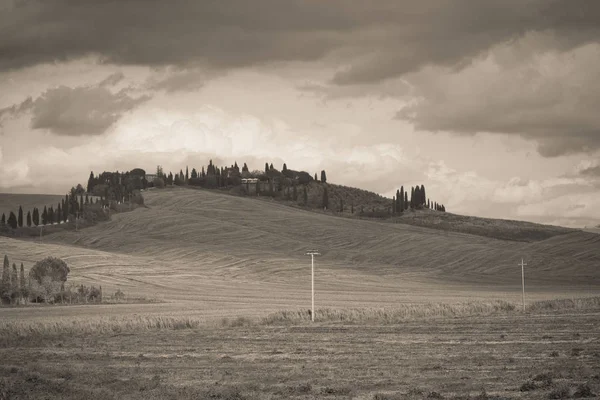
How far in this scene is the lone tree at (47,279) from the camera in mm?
86438

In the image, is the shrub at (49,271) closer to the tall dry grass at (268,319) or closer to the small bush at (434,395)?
the tall dry grass at (268,319)

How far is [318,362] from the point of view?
120 ft

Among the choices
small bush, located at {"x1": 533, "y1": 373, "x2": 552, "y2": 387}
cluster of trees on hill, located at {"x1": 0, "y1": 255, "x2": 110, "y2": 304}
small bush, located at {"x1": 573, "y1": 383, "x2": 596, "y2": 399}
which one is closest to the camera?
small bush, located at {"x1": 573, "y1": 383, "x2": 596, "y2": 399}

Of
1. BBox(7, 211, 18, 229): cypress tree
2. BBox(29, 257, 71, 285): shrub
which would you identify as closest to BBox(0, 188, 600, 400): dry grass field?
BBox(29, 257, 71, 285): shrub

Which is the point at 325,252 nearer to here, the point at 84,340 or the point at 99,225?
the point at 99,225

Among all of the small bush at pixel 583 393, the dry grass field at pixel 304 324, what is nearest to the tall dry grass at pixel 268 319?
the dry grass field at pixel 304 324

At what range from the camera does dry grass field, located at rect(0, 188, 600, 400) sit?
98.6 feet

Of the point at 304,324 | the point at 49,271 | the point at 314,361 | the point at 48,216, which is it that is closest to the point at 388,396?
the point at 314,361

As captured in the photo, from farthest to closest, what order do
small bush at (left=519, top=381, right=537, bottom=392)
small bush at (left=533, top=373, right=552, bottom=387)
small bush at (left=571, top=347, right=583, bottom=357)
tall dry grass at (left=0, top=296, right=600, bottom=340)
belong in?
tall dry grass at (left=0, top=296, right=600, bottom=340), small bush at (left=571, top=347, right=583, bottom=357), small bush at (left=533, top=373, right=552, bottom=387), small bush at (left=519, top=381, right=537, bottom=392)

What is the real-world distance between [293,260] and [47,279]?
2078 inches

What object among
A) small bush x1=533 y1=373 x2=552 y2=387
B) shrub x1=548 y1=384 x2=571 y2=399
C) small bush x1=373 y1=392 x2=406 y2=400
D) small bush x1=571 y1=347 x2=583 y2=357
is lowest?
small bush x1=571 y1=347 x2=583 y2=357

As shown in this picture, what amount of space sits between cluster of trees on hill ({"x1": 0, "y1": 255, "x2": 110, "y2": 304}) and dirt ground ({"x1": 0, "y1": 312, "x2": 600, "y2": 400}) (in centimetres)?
3458

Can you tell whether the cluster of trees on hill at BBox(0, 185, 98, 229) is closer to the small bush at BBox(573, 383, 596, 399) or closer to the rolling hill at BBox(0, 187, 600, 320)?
the rolling hill at BBox(0, 187, 600, 320)

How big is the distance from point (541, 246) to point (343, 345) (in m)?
103
